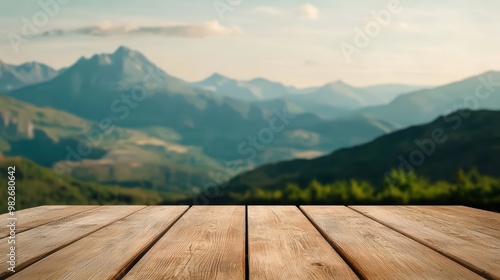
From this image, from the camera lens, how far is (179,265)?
60.4 inches

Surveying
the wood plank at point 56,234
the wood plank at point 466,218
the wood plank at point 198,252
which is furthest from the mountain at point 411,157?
the wood plank at point 198,252

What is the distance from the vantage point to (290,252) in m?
1.70

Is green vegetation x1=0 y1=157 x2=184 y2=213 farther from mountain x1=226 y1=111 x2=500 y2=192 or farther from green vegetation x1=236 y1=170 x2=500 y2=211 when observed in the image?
green vegetation x1=236 y1=170 x2=500 y2=211

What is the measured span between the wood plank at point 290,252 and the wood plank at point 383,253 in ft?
0.18

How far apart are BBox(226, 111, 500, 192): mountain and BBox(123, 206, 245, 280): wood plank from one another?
265 feet

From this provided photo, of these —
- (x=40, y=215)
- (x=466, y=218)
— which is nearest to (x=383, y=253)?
(x=466, y=218)

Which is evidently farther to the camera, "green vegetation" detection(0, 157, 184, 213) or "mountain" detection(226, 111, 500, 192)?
"green vegetation" detection(0, 157, 184, 213)

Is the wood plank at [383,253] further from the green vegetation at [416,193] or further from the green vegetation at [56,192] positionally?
the green vegetation at [56,192]

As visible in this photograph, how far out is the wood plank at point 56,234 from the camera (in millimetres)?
1684

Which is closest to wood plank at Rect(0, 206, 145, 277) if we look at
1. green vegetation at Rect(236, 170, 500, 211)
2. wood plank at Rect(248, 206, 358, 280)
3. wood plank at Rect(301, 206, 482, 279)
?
wood plank at Rect(248, 206, 358, 280)

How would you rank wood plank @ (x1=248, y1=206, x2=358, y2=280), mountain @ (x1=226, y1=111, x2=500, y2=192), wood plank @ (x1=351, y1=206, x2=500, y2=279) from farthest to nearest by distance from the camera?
mountain @ (x1=226, y1=111, x2=500, y2=192)
wood plank @ (x1=351, y1=206, x2=500, y2=279)
wood plank @ (x1=248, y1=206, x2=358, y2=280)

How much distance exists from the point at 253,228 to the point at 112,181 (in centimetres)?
20072

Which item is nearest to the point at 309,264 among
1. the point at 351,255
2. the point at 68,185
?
the point at 351,255

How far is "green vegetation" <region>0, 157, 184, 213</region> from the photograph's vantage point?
358 feet
